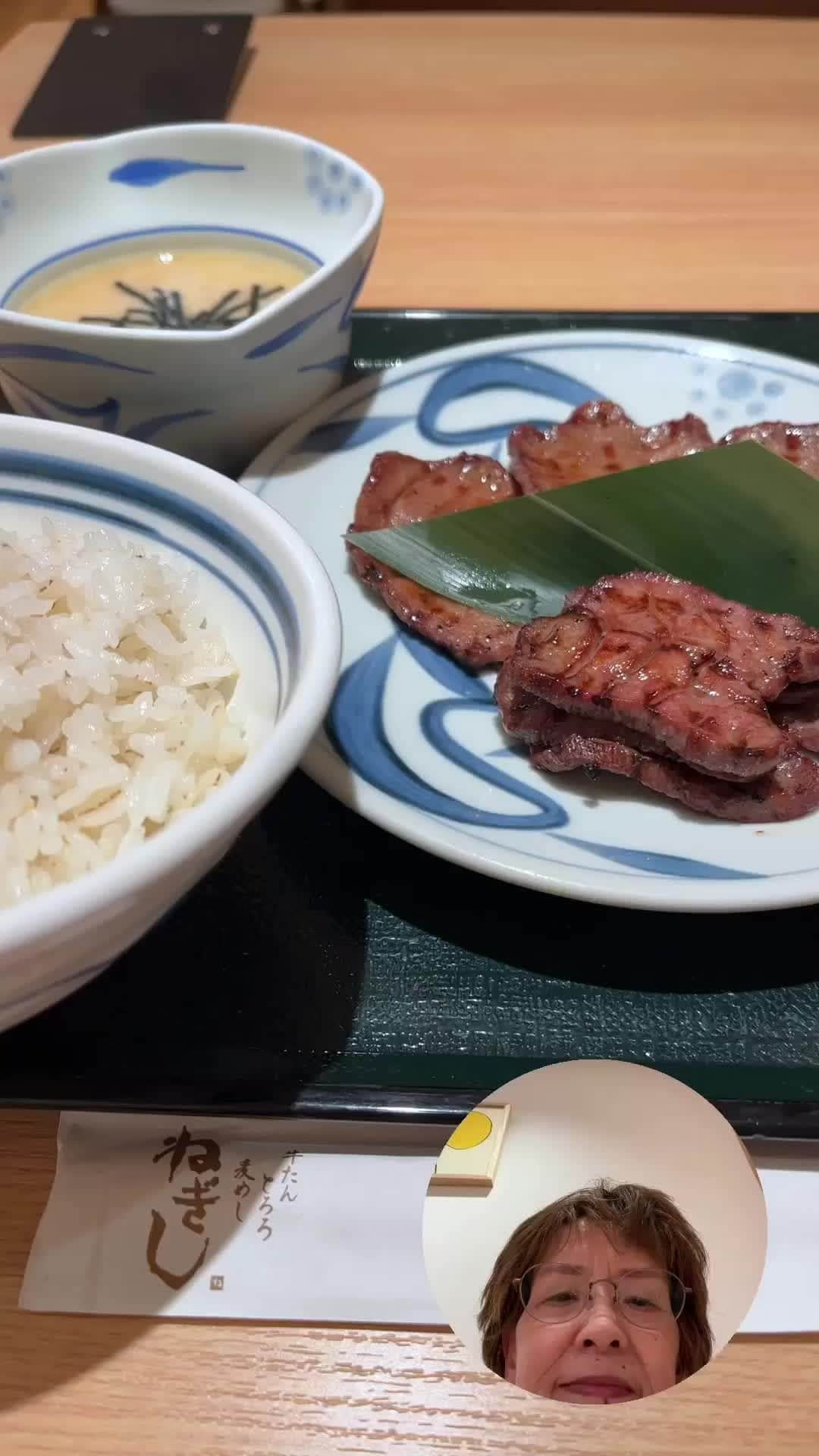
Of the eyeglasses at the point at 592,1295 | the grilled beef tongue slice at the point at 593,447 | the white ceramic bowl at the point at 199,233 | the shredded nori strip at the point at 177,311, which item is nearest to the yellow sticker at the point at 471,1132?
the eyeglasses at the point at 592,1295

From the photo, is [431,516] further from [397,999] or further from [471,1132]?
[471,1132]

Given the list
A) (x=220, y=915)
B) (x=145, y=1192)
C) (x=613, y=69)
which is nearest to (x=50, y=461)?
(x=220, y=915)

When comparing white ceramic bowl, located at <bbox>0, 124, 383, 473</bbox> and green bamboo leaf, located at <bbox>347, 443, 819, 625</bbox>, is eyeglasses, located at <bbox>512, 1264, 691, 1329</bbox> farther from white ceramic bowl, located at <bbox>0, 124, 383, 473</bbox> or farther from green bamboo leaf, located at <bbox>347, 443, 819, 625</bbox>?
white ceramic bowl, located at <bbox>0, 124, 383, 473</bbox>

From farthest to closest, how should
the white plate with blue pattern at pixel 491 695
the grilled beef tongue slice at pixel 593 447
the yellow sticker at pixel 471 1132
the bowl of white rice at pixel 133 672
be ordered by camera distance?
the grilled beef tongue slice at pixel 593 447 < the white plate with blue pattern at pixel 491 695 < the yellow sticker at pixel 471 1132 < the bowl of white rice at pixel 133 672

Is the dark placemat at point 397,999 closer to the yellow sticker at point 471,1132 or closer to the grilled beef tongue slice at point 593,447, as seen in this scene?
the yellow sticker at point 471,1132

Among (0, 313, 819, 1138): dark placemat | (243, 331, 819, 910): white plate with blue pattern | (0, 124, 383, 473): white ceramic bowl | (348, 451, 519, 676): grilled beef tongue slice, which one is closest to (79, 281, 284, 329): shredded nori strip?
(0, 124, 383, 473): white ceramic bowl
